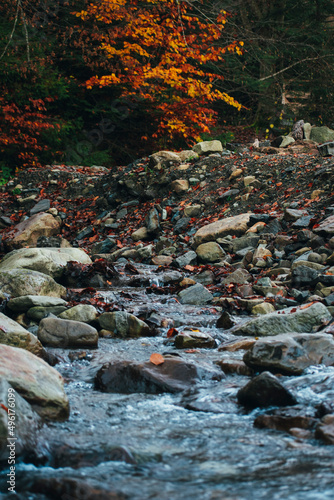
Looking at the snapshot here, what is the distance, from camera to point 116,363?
9.62 feet

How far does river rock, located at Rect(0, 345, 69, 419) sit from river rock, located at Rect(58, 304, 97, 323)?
5.25 ft

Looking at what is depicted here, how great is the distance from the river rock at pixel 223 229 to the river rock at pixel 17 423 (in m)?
5.31

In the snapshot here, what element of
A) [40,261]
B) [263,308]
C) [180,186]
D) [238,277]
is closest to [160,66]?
[180,186]

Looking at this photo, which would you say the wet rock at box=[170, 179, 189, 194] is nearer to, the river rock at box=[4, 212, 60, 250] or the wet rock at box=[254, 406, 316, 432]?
the river rock at box=[4, 212, 60, 250]

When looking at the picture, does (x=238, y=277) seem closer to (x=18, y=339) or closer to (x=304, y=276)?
(x=304, y=276)

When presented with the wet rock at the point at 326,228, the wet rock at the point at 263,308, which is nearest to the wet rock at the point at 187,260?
the wet rock at the point at 326,228

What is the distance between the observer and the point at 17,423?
196 cm

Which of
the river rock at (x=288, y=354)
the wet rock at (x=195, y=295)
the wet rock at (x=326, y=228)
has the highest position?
the river rock at (x=288, y=354)

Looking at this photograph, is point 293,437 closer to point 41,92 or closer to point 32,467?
point 32,467

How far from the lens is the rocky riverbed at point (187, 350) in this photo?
6.03ft

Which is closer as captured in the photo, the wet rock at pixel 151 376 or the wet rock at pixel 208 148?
the wet rock at pixel 151 376

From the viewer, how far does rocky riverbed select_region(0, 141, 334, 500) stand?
1.84m

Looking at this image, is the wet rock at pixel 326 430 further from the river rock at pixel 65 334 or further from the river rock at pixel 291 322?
the river rock at pixel 65 334

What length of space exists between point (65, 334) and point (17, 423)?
167cm
